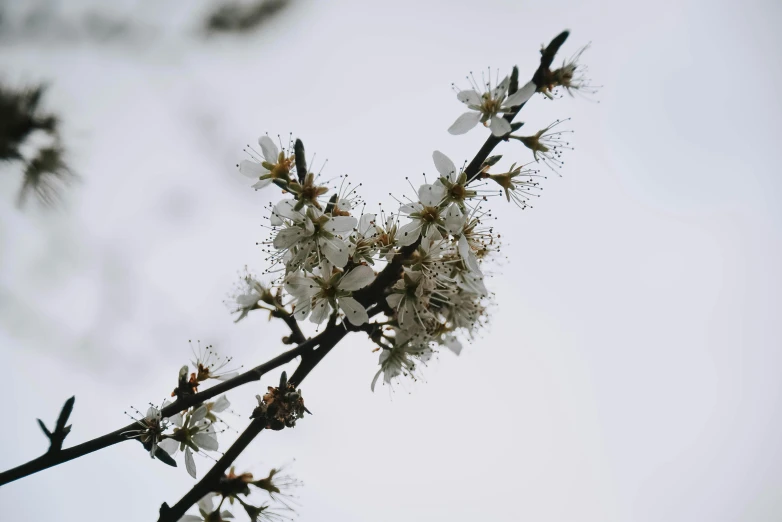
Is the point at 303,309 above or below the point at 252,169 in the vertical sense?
below

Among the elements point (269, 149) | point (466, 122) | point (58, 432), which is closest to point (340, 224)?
point (269, 149)

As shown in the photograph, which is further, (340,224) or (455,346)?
(455,346)

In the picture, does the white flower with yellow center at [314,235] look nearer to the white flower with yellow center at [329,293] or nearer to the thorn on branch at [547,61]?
the white flower with yellow center at [329,293]

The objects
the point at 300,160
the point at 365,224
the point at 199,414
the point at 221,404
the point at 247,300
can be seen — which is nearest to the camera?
the point at 300,160

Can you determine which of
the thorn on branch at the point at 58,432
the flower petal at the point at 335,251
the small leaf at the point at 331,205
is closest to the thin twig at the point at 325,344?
the flower petal at the point at 335,251

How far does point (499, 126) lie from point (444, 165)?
270 mm

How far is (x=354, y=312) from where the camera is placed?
216 centimetres

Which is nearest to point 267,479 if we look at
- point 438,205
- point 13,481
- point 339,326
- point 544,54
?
point 339,326

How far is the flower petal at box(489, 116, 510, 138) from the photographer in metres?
2.06

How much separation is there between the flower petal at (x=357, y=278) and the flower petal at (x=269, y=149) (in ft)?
1.86

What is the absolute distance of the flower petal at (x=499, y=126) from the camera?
206cm

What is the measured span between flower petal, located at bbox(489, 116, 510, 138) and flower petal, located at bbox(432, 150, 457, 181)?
8.7 inches

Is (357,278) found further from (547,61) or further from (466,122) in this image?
(547,61)

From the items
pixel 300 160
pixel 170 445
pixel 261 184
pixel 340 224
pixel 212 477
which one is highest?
pixel 261 184
